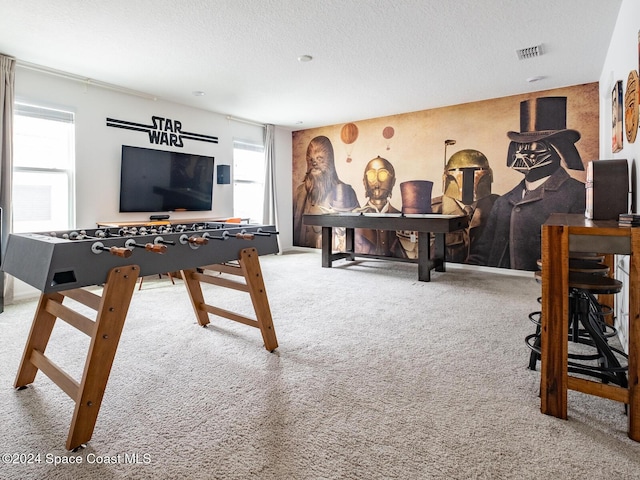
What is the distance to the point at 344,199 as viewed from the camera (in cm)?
662

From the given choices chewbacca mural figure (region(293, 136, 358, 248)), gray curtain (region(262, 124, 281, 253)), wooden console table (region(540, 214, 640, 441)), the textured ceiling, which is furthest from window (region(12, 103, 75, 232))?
wooden console table (region(540, 214, 640, 441))

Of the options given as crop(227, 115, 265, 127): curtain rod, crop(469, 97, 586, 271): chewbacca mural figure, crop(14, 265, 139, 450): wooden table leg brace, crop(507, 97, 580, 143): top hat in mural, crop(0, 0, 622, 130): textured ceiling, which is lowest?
crop(14, 265, 139, 450): wooden table leg brace

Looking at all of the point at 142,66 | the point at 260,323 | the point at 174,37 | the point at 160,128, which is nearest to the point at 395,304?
the point at 260,323

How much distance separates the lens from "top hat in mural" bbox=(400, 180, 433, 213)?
5699mm

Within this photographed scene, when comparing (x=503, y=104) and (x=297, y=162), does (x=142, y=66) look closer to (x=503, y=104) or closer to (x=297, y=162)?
(x=297, y=162)

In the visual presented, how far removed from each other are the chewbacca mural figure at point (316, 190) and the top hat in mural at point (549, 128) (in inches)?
109

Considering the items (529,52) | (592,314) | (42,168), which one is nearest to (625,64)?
(529,52)

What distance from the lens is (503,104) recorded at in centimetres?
500

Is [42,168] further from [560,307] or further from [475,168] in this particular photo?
[475,168]

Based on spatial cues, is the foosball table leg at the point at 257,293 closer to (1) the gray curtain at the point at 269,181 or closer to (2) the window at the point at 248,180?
(2) the window at the point at 248,180

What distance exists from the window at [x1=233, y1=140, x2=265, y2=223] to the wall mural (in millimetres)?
1148

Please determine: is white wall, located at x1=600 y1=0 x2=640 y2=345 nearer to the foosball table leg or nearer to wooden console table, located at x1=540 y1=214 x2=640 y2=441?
wooden console table, located at x1=540 y1=214 x2=640 y2=441

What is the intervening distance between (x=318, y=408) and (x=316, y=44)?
3.06m

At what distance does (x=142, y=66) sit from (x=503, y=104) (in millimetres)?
4515
